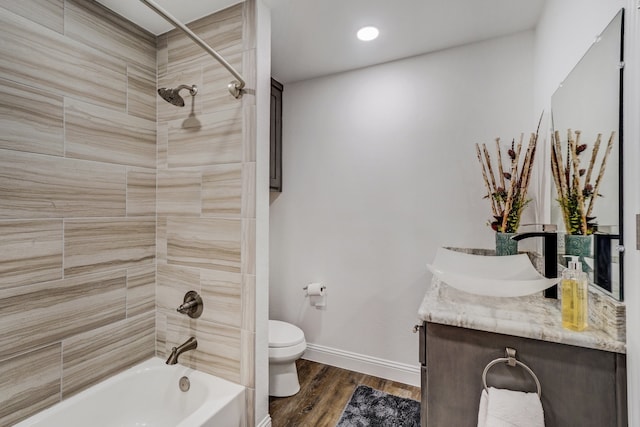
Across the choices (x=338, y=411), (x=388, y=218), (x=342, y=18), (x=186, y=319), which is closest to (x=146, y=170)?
(x=186, y=319)

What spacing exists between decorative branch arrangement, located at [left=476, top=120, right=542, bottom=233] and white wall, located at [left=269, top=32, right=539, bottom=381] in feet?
0.36

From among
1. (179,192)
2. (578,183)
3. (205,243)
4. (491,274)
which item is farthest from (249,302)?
(578,183)

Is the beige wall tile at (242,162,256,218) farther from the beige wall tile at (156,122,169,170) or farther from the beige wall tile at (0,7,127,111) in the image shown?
the beige wall tile at (0,7,127,111)

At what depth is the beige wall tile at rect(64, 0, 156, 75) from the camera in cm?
146

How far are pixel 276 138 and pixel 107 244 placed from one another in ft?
4.92

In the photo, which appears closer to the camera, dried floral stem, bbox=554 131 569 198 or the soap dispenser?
the soap dispenser

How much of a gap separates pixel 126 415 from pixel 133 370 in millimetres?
214

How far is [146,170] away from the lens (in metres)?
1.80

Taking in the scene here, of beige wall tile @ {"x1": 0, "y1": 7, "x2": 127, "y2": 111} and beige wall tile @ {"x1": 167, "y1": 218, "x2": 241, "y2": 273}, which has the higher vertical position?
beige wall tile @ {"x1": 0, "y1": 7, "x2": 127, "y2": 111}

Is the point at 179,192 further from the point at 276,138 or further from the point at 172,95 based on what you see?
the point at 276,138

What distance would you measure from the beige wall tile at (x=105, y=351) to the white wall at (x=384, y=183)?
1.15 metres

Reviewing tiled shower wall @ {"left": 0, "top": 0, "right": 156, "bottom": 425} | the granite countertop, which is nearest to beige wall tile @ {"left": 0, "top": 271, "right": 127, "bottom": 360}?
tiled shower wall @ {"left": 0, "top": 0, "right": 156, "bottom": 425}

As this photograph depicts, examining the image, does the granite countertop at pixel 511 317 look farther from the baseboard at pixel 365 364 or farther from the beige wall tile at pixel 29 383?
the beige wall tile at pixel 29 383

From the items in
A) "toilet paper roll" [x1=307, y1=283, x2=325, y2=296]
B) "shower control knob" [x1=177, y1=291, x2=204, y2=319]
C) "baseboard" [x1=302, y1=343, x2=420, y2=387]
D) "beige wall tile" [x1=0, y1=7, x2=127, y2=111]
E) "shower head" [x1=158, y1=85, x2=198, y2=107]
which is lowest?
"baseboard" [x1=302, y1=343, x2=420, y2=387]
